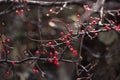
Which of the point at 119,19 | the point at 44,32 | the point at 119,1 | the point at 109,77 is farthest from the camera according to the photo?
the point at 44,32

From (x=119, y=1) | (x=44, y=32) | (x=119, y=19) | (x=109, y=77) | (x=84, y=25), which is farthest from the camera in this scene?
(x=44, y=32)

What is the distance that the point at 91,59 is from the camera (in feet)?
18.9

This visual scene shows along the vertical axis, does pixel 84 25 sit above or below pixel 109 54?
above

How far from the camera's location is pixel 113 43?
6.03 meters

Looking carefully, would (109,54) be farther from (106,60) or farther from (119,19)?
(119,19)

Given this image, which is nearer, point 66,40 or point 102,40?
point 66,40

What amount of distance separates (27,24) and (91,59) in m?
1.97

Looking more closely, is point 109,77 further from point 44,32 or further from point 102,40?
point 44,32

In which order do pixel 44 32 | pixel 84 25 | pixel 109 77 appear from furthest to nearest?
pixel 44 32, pixel 109 77, pixel 84 25

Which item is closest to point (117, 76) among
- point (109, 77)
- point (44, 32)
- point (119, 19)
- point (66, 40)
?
point (109, 77)

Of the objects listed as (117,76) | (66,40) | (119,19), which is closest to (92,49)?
(117,76)

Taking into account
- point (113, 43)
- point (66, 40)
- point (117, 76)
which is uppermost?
point (66, 40)

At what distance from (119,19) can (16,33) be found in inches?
109

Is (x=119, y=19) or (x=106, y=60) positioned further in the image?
(x=106, y=60)
